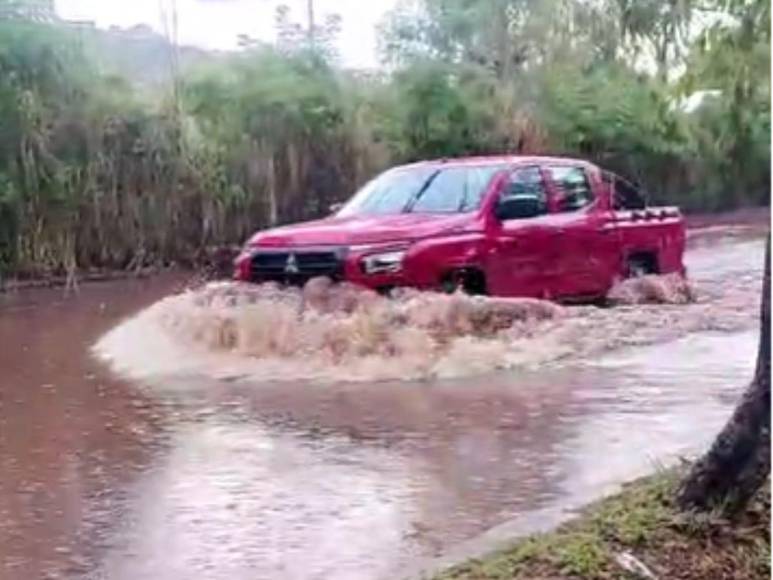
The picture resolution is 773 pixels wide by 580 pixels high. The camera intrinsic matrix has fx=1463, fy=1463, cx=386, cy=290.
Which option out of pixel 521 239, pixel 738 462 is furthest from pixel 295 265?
pixel 738 462

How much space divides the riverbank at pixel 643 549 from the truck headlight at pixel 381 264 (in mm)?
4842

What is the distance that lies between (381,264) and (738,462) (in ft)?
16.9

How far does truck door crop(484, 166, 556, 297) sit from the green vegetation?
3631 mm

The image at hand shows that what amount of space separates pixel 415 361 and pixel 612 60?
8810mm

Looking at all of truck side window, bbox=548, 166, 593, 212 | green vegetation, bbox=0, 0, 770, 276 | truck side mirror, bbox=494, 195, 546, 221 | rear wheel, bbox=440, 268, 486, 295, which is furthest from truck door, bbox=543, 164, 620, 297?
green vegetation, bbox=0, 0, 770, 276

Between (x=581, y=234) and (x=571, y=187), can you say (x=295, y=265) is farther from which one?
(x=571, y=187)

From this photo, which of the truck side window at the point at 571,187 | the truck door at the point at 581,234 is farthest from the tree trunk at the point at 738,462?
the truck side window at the point at 571,187

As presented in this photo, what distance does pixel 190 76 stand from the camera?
16.3 meters

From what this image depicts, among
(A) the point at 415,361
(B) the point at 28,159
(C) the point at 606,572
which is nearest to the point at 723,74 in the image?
(C) the point at 606,572

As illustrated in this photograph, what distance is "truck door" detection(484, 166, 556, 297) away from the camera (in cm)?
1003

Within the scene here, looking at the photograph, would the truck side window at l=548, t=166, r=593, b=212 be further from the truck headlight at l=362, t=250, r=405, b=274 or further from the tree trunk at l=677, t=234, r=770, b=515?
the tree trunk at l=677, t=234, r=770, b=515

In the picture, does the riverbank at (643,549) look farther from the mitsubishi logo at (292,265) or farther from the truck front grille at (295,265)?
the mitsubishi logo at (292,265)

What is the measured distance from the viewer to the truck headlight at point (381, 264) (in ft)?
30.8

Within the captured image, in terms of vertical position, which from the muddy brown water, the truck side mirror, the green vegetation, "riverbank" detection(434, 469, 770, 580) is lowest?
the muddy brown water
